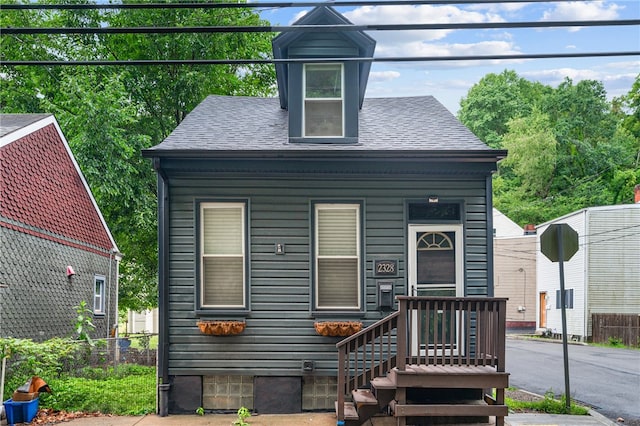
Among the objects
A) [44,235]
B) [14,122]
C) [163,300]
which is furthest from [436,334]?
[14,122]

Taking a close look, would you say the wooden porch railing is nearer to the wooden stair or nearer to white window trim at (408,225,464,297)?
the wooden stair

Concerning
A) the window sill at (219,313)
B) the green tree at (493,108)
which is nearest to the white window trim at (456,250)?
the window sill at (219,313)

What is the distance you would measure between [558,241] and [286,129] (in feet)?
14.3

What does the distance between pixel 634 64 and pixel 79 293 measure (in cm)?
4640

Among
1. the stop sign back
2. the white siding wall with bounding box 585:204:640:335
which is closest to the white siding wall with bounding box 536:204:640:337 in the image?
the white siding wall with bounding box 585:204:640:335

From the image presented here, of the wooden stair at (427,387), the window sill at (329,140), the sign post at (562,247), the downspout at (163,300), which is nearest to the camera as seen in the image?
the wooden stair at (427,387)

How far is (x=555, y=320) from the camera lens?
27.0 metres

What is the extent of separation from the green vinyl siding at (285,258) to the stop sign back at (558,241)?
106 cm

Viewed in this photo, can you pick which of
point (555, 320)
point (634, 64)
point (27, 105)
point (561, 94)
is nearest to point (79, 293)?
point (27, 105)

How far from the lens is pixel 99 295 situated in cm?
1569

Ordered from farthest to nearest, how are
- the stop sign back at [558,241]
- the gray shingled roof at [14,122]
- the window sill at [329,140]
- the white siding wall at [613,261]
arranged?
the white siding wall at [613,261], the gray shingled roof at [14,122], the window sill at [329,140], the stop sign back at [558,241]

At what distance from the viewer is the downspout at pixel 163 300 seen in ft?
27.5

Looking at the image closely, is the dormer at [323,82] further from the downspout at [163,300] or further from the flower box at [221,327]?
the flower box at [221,327]

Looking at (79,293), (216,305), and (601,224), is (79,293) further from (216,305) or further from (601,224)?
(601,224)
